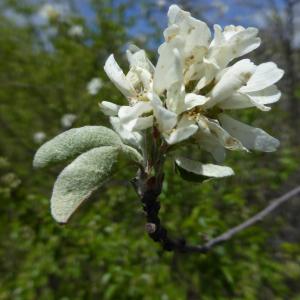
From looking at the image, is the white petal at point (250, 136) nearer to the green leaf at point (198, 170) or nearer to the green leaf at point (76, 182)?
the green leaf at point (198, 170)

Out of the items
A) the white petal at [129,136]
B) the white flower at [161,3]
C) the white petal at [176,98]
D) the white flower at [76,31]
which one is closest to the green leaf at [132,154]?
the white petal at [129,136]

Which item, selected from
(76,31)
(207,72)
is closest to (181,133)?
(207,72)

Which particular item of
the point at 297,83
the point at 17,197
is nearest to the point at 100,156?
the point at 17,197

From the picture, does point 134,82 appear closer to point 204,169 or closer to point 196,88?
point 196,88

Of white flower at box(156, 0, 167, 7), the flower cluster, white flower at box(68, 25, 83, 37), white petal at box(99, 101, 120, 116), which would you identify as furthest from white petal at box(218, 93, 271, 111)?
white flower at box(156, 0, 167, 7)

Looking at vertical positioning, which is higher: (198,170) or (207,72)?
(207,72)

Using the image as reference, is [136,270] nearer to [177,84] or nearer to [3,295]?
[3,295]

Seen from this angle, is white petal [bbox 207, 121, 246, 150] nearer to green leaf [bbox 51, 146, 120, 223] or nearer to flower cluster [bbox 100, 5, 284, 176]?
flower cluster [bbox 100, 5, 284, 176]
